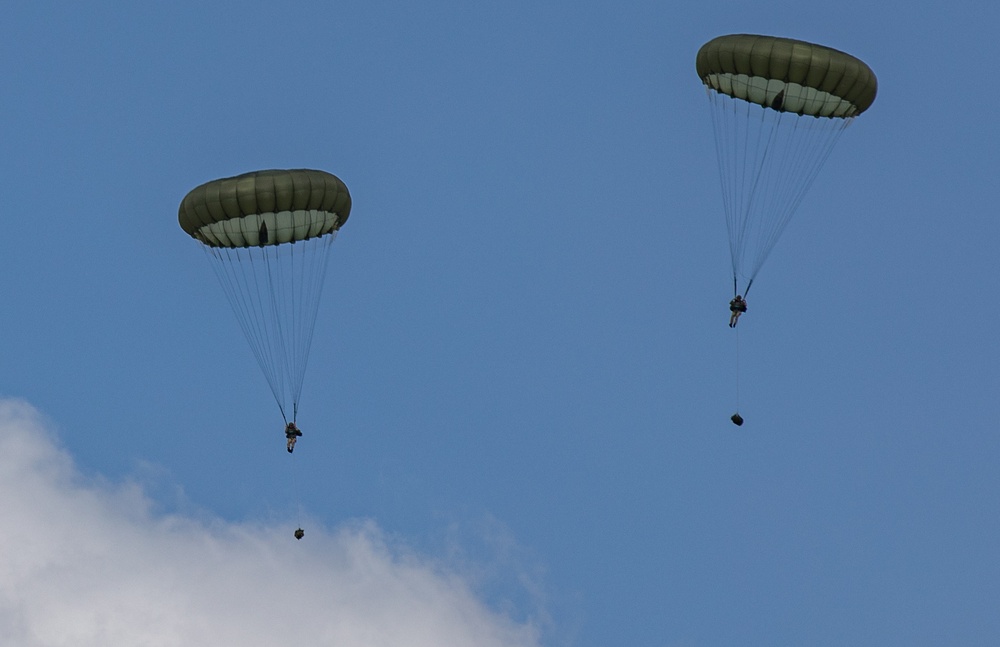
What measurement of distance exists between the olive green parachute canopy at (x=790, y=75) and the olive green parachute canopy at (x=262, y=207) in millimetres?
11991

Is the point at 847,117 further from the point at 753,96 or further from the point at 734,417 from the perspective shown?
the point at 734,417

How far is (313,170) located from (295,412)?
23.6 feet

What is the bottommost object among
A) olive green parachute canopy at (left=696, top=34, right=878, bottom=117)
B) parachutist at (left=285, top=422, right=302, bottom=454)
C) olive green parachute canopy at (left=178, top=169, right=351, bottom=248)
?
parachutist at (left=285, top=422, right=302, bottom=454)

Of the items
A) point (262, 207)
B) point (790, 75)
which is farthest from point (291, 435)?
point (790, 75)

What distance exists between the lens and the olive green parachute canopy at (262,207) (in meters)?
77.8

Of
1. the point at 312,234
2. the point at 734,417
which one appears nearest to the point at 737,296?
the point at 734,417

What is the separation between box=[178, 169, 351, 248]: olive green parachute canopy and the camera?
→ 77.8 m

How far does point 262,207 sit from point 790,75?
15716 mm

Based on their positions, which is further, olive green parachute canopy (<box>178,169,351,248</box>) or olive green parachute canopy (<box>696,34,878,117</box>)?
olive green parachute canopy (<box>178,169,351,248</box>)

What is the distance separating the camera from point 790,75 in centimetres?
7688

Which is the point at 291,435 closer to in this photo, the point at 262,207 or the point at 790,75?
the point at 262,207

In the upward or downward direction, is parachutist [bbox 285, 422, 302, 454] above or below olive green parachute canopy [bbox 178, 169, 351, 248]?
below

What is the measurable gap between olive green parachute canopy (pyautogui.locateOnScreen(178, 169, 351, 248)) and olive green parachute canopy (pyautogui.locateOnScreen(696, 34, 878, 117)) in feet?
39.3

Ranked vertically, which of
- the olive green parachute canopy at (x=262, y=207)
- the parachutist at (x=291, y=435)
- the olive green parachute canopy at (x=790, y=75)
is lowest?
the parachutist at (x=291, y=435)
